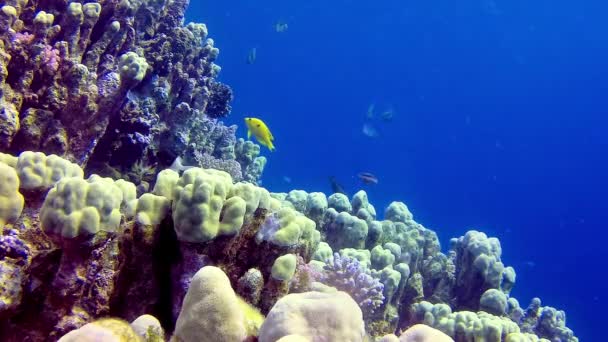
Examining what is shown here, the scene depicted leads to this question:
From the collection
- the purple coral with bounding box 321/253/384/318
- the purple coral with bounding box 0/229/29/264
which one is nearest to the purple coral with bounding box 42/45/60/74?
the purple coral with bounding box 0/229/29/264

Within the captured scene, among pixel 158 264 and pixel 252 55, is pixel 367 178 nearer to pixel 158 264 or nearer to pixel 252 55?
pixel 252 55

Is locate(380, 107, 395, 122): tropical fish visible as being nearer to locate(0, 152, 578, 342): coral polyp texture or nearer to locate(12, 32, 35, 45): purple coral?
locate(12, 32, 35, 45): purple coral

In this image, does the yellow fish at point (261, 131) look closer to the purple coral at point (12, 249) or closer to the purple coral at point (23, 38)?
the purple coral at point (23, 38)

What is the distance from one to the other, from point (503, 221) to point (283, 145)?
4285 cm

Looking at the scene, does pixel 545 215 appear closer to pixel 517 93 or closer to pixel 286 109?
pixel 517 93

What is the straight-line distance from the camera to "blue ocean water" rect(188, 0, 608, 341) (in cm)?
6581

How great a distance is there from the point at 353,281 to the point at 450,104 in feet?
292

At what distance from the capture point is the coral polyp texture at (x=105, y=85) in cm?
470

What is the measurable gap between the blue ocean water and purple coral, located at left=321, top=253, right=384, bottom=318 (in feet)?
188

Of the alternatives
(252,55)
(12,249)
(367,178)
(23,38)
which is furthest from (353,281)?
(252,55)

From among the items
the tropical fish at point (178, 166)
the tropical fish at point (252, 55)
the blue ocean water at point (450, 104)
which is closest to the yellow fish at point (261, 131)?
the tropical fish at point (178, 166)

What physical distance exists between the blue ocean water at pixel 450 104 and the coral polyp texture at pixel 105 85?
54412 mm

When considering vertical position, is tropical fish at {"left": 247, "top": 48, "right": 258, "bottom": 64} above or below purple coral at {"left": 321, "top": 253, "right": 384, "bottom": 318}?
above

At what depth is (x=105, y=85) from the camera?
204 inches
